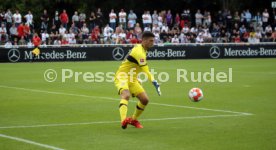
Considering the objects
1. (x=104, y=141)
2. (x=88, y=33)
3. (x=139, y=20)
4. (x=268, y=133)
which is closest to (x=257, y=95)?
(x=268, y=133)

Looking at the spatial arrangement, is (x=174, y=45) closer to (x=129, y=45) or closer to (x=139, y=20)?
(x=129, y=45)

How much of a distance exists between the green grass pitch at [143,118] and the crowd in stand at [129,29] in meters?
17.8

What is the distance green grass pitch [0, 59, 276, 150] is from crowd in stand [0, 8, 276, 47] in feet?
58.4

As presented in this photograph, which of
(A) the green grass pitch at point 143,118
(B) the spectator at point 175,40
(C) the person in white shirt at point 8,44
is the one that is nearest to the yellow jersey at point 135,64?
(A) the green grass pitch at point 143,118

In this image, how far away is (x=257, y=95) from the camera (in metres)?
18.7

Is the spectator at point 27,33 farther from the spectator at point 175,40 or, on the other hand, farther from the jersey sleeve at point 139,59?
the jersey sleeve at point 139,59

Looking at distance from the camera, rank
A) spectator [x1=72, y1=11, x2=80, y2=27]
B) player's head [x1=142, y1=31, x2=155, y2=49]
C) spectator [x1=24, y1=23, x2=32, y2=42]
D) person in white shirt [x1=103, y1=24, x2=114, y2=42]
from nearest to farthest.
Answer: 1. player's head [x1=142, y1=31, x2=155, y2=49]
2. spectator [x1=24, y1=23, x2=32, y2=42]
3. person in white shirt [x1=103, y1=24, x2=114, y2=42]
4. spectator [x1=72, y1=11, x2=80, y2=27]

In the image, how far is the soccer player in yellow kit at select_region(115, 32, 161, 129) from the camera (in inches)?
472

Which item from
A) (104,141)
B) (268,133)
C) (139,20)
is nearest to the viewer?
(104,141)

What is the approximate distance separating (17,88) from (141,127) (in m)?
10.3

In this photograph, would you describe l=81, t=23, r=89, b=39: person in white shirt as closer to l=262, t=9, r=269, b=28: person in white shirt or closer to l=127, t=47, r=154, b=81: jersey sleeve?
l=262, t=9, r=269, b=28: person in white shirt

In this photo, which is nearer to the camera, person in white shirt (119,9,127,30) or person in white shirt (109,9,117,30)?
person in white shirt (109,9,117,30)

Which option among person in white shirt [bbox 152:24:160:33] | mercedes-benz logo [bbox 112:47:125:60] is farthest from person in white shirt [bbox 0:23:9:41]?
person in white shirt [bbox 152:24:160:33]

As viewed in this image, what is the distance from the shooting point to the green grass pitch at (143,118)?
1046cm
